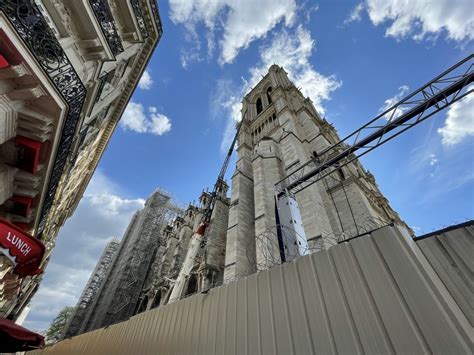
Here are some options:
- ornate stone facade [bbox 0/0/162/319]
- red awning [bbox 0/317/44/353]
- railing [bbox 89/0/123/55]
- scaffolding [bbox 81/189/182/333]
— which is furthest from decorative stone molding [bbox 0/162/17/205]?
scaffolding [bbox 81/189/182/333]

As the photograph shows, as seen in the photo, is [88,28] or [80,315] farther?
[80,315]

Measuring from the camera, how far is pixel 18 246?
5.02 m

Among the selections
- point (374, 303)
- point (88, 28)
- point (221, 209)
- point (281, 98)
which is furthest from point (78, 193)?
point (374, 303)

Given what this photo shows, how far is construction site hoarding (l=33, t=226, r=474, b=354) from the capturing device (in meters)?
2.04

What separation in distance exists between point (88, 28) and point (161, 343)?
8.59 meters

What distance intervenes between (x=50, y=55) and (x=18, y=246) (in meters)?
4.50

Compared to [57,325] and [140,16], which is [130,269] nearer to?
[57,325]

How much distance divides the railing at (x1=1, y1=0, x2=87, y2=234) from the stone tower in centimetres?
627

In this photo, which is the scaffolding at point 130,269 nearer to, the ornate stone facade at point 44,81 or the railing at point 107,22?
the ornate stone facade at point 44,81

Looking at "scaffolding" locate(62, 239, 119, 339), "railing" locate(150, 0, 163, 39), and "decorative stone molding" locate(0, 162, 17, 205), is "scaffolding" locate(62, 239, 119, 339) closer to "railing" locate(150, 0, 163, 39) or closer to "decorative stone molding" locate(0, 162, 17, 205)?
"decorative stone molding" locate(0, 162, 17, 205)

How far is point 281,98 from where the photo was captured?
22.4 metres

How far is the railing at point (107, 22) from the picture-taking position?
6.13 m

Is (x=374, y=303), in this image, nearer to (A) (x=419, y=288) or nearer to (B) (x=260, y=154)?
(A) (x=419, y=288)

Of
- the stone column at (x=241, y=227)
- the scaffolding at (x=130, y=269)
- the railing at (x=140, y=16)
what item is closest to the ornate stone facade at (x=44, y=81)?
the railing at (x=140, y=16)
